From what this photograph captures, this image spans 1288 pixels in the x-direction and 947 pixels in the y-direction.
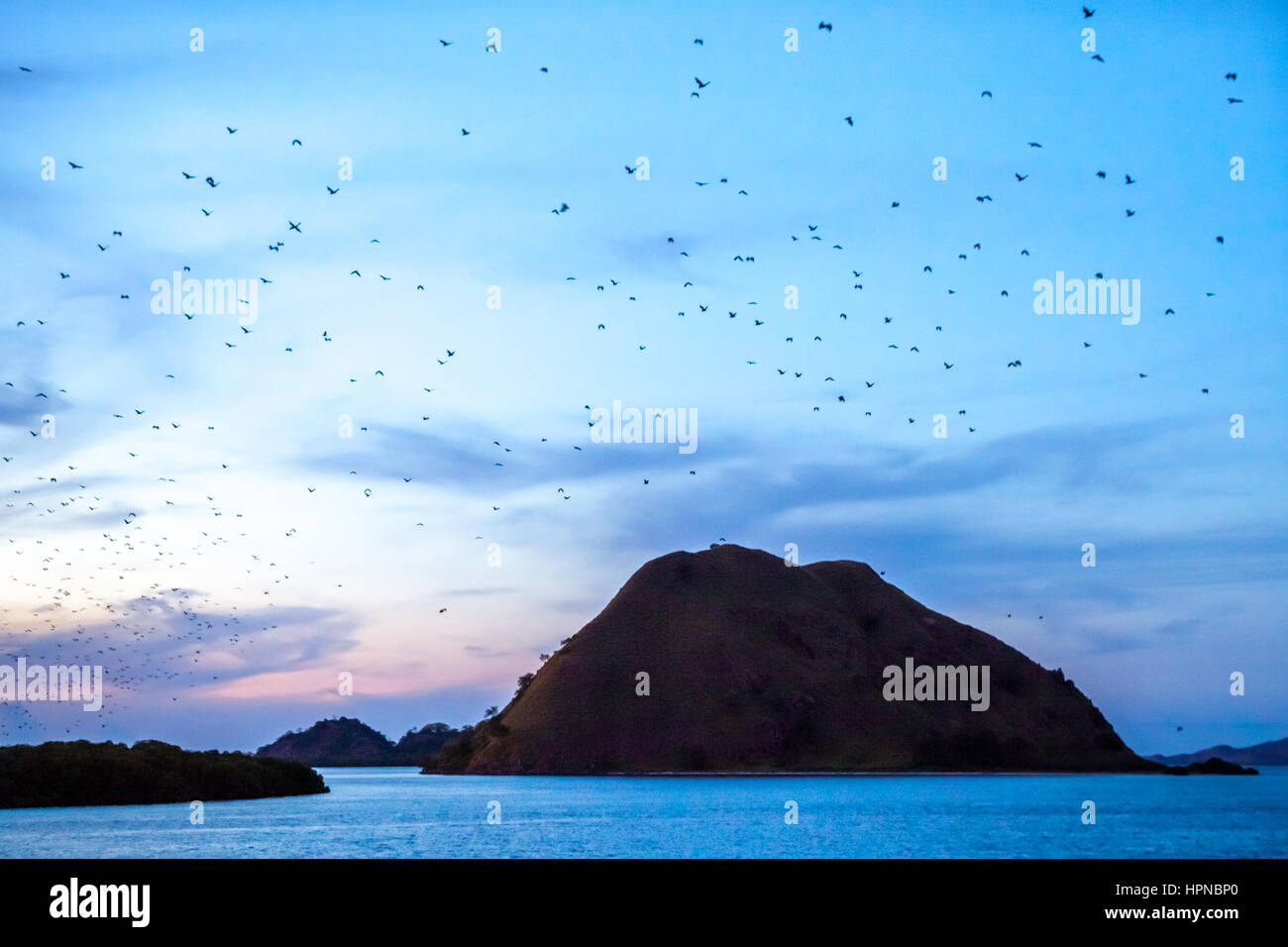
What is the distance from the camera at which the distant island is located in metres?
140

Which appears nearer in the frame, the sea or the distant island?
the sea

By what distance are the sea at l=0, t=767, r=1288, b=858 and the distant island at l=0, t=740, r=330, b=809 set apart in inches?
120

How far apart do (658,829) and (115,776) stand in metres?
71.6

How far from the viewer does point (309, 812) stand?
141 meters

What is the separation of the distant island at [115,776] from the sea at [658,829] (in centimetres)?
305

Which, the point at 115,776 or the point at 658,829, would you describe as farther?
the point at 115,776

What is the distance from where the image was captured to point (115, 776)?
145m
